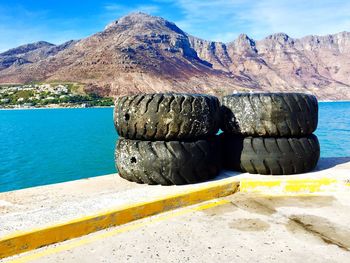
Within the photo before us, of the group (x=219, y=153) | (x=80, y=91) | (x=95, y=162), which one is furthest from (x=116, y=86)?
(x=219, y=153)

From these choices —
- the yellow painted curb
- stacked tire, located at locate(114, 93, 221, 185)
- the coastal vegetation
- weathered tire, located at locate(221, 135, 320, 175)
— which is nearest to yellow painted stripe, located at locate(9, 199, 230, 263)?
the yellow painted curb

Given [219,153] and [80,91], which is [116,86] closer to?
[80,91]

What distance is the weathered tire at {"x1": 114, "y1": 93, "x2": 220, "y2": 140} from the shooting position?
5.63 metres

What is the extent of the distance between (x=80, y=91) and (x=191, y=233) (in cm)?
17519

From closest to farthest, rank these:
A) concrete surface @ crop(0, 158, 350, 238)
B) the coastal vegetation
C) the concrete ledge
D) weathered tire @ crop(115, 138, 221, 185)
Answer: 1. the concrete ledge
2. concrete surface @ crop(0, 158, 350, 238)
3. weathered tire @ crop(115, 138, 221, 185)
4. the coastal vegetation

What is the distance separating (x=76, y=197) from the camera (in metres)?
5.21

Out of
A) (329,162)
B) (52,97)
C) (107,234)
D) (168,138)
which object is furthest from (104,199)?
(52,97)

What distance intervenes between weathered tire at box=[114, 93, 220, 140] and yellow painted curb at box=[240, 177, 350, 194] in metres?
1.13

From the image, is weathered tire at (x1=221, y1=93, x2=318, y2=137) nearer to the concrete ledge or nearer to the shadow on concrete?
the concrete ledge

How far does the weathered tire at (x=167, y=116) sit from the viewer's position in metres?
5.63

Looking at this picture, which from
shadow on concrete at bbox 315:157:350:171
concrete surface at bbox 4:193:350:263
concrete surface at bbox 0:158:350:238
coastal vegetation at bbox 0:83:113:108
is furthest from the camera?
coastal vegetation at bbox 0:83:113:108

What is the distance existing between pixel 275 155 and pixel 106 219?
3.20 meters

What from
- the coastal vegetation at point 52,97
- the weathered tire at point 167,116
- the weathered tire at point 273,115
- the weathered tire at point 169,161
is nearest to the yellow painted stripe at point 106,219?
the weathered tire at point 169,161

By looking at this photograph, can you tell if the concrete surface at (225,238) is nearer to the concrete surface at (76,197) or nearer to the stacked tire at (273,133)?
the concrete surface at (76,197)
